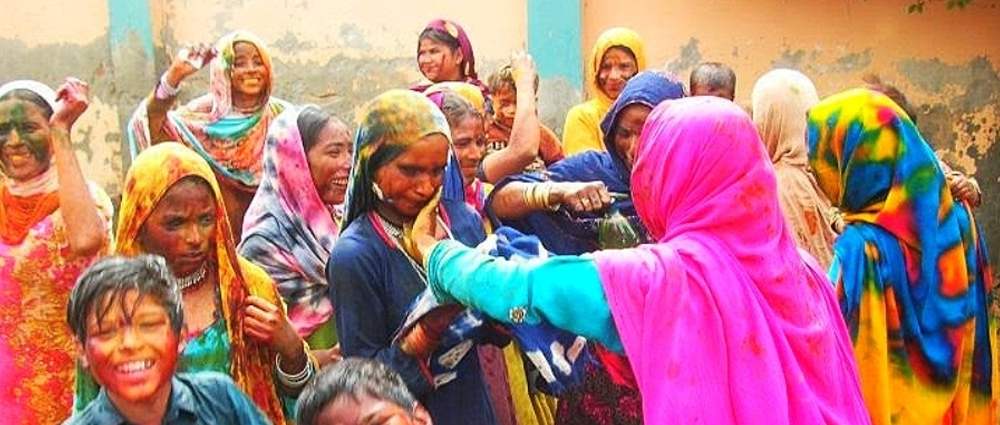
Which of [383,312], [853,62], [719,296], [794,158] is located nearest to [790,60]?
[853,62]

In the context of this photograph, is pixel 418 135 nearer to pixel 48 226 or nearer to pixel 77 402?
pixel 77 402

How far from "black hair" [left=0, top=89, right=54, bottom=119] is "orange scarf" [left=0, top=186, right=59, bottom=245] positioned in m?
0.27

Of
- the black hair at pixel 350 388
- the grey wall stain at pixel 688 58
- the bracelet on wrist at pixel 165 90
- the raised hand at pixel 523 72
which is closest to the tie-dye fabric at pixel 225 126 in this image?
the bracelet on wrist at pixel 165 90

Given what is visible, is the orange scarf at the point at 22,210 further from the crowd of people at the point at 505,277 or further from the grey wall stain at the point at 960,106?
the grey wall stain at the point at 960,106

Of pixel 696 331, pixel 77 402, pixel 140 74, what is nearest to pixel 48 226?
pixel 77 402

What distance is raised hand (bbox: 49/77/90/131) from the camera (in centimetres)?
352

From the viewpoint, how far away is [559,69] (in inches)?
344

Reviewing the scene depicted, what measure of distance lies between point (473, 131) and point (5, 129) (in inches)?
59.5

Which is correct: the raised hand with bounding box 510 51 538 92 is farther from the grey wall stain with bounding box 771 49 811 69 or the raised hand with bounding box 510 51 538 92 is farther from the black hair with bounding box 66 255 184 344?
the grey wall stain with bounding box 771 49 811 69

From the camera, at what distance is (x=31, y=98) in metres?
3.66

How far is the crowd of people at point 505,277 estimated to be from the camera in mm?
2299

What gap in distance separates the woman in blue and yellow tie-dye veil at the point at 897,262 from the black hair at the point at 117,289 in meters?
1.96

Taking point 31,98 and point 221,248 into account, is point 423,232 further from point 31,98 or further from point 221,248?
point 31,98

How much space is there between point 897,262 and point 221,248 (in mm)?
1936
